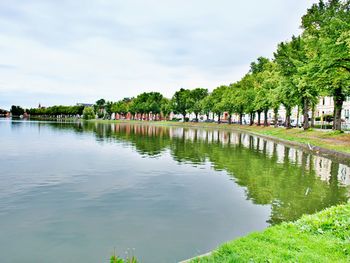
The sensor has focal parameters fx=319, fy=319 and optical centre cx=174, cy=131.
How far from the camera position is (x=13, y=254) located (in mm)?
9141

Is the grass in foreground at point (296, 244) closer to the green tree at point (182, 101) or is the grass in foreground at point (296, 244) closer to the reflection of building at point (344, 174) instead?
the reflection of building at point (344, 174)

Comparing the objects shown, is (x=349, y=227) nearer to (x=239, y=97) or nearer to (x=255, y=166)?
(x=255, y=166)

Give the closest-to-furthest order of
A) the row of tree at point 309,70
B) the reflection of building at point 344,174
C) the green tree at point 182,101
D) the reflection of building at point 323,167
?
the reflection of building at point 344,174
the reflection of building at point 323,167
the row of tree at point 309,70
the green tree at point 182,101

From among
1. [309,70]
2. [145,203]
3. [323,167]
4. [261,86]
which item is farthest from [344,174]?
[261,86]

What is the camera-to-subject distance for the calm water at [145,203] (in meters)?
9.81

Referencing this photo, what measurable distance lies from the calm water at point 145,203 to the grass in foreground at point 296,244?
177 centimetres

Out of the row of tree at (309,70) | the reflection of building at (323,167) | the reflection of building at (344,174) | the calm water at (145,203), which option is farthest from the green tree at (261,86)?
the calm water at (145,203)

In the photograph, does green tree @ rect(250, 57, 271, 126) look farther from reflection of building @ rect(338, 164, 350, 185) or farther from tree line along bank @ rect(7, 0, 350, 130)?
reflection of building @ rect(338, 164, 350, 185)

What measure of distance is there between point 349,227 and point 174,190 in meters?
9.29

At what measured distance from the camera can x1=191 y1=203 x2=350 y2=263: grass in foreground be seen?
286 inches

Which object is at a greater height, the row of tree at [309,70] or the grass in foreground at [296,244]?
the row of tree at [309,70]

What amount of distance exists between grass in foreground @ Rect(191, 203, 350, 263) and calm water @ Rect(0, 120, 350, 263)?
1.77m

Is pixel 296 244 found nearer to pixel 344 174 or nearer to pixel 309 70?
pixel 344 174

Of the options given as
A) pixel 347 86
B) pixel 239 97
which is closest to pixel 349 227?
pixel 347 86
